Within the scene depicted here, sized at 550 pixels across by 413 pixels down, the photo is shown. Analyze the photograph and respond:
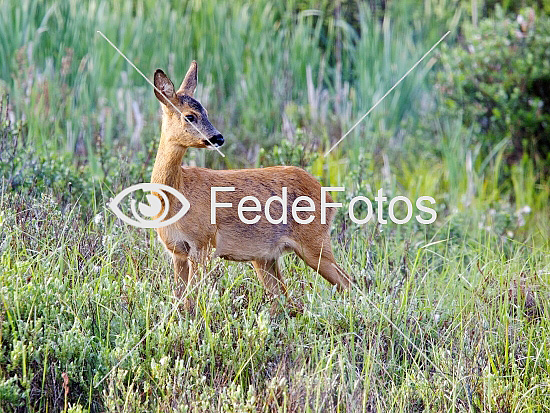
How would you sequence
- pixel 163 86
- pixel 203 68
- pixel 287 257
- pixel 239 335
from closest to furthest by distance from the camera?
pixel 239 335 → pixel 163 86 → pixel 287 257 → pixel 203 68

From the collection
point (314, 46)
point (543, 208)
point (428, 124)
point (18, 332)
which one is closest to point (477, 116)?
point (428, 124)

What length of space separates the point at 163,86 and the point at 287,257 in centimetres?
155

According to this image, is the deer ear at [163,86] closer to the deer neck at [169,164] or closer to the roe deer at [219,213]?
the roe deer at [219,213]

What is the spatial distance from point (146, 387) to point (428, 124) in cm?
657

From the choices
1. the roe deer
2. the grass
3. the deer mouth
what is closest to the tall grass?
the roe deer

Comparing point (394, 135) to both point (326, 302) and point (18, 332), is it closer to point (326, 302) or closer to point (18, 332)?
point (326, 302)

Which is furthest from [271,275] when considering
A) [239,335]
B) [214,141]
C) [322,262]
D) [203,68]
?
[203,68]

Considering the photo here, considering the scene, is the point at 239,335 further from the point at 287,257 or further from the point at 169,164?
the point at 287,257

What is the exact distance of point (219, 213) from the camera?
5352 mm

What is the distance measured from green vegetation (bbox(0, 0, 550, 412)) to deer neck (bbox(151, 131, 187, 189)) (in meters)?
0.52

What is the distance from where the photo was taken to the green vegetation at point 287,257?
14.4 ft

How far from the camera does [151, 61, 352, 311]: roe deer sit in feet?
16.5

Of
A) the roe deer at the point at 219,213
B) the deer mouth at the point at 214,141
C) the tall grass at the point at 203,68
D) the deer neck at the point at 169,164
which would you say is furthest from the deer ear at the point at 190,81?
the tall grass at the point at 203,68

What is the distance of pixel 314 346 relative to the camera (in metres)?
4.59
